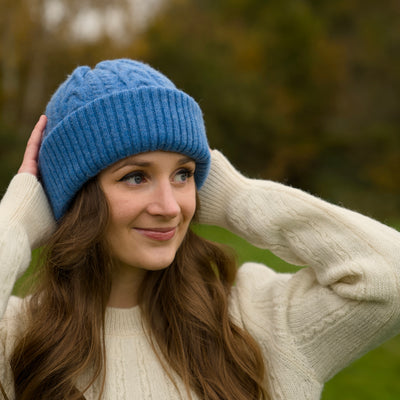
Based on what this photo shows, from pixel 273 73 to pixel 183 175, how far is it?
729 inches

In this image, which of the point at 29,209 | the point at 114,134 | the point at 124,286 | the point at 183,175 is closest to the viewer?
the point at 114,134

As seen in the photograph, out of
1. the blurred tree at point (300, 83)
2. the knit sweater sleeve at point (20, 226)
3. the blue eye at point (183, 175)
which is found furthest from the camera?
the blurred tree at point (300, 83)

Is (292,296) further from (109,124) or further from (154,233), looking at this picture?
(109,124)

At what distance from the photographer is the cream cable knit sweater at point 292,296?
2.01 meters

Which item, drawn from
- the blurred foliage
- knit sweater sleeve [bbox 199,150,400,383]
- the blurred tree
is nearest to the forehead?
knit sweater sleeve [bbox 199,150,400,383]

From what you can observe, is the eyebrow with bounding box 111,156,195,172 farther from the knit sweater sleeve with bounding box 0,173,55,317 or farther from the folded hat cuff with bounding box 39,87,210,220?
the knit sweater sleeve with bounding box 0,173,55,317

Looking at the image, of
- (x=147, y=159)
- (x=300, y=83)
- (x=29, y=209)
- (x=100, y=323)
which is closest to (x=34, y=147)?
(x=29, y=209)

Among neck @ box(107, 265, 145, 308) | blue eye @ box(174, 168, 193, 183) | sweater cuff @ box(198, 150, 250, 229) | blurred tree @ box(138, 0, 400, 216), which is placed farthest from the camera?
blurred tree @ box(138, 0, 400, 216)

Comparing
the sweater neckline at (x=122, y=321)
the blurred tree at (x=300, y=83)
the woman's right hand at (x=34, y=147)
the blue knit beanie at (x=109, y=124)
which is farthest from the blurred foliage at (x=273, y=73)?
the sweater neckline at (x=122, y=321)

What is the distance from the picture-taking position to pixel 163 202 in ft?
6.66

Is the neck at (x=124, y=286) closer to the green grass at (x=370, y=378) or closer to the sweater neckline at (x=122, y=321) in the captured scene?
the sweater neckline at (x=122, y=321)

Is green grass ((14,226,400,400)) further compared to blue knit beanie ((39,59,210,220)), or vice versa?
green grass ((14,226,400,400))

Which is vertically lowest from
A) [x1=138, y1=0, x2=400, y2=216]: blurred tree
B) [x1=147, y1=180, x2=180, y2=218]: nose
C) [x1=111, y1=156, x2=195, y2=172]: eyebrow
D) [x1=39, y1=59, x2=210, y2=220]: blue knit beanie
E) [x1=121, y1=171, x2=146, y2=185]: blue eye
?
[x1=138, y1=0, x2=400, y2=216]: blurred tree

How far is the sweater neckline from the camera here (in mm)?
2262
